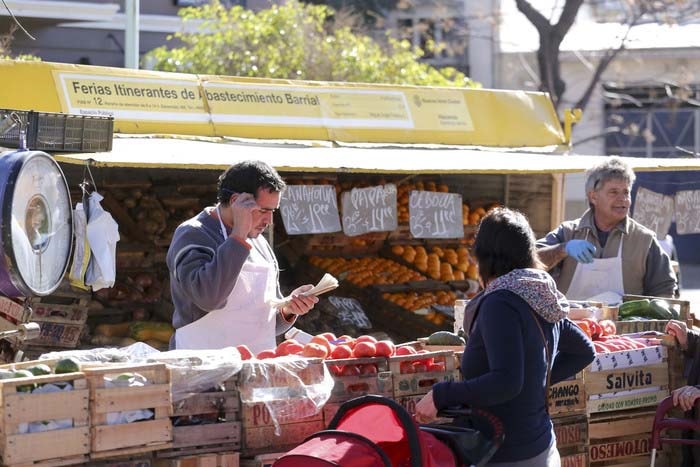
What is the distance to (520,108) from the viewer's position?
11328 millimetres

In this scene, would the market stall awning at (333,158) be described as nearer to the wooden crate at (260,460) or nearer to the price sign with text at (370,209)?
the price sign with text at (370,209)

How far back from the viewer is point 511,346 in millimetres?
3936

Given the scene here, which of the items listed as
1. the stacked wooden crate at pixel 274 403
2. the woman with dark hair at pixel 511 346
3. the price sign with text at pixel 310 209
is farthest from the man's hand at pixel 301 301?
the price sign with text at pixel 310 209

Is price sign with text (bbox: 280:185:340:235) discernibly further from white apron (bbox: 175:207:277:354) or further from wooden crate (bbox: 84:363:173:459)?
wooden crate (bbox: 84:363:173:459)

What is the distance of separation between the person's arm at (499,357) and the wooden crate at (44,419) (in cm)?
133

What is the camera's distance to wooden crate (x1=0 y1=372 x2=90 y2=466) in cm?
400

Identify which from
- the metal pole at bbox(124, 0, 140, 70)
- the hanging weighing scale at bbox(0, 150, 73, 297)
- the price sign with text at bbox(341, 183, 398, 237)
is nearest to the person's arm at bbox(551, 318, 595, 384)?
the hanging weighing scale at bbox(0, 150, 73, 297)

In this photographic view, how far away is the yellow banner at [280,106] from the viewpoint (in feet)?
27.8

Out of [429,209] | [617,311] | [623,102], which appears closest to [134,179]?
[429,209]

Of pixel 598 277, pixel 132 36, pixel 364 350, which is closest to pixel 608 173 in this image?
pixel 598 277

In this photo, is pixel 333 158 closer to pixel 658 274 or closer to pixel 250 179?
pixel 658 274

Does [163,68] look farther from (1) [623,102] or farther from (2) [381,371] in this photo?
(2) [381,371]

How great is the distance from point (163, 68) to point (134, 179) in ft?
30.2

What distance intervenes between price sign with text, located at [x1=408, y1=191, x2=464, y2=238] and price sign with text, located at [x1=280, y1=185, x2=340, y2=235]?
0.85 meters
